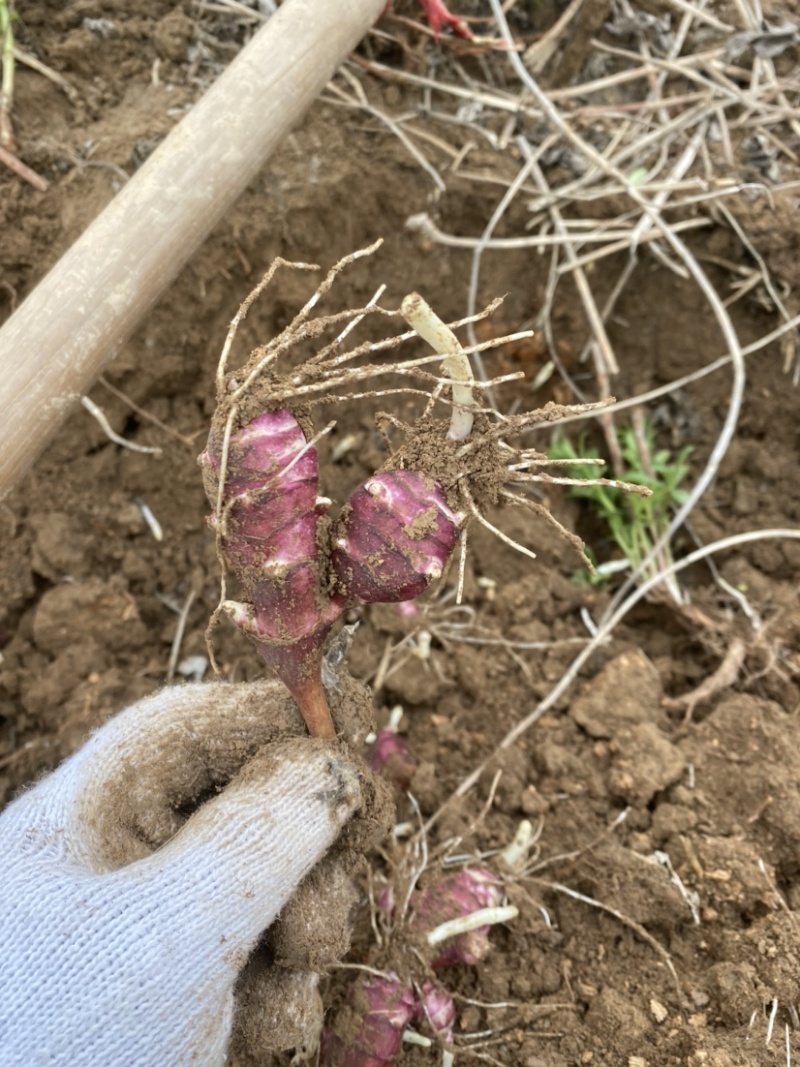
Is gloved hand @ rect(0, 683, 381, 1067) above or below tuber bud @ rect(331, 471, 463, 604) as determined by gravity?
below

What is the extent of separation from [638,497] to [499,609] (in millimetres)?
552

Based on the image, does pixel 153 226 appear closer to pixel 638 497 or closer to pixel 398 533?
pixel 398 533

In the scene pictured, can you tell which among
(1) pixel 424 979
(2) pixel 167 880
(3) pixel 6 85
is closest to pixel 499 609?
(1) pixel 424 979

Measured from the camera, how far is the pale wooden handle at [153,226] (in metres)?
1.29

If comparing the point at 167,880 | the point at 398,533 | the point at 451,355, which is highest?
the point at 451,355

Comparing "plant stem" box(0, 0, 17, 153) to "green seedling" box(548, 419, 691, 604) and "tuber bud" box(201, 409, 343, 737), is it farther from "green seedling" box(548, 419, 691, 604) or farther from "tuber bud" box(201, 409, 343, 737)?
"green seedling" box(548, 419, 691, 604)

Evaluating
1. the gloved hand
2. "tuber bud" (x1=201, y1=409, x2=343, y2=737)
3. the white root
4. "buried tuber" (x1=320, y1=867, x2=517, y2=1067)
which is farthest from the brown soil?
the white root

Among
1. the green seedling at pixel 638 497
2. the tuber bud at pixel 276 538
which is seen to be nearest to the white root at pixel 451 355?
the tuber bud at pixel 276 538

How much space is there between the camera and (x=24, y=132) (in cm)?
199

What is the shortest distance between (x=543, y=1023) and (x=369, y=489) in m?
1.11

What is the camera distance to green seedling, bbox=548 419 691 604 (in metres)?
2.29

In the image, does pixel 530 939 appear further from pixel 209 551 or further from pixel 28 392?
pixel 28 392

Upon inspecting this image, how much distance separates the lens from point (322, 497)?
1186 mm

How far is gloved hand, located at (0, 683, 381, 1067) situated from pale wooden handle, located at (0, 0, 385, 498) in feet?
1.74
